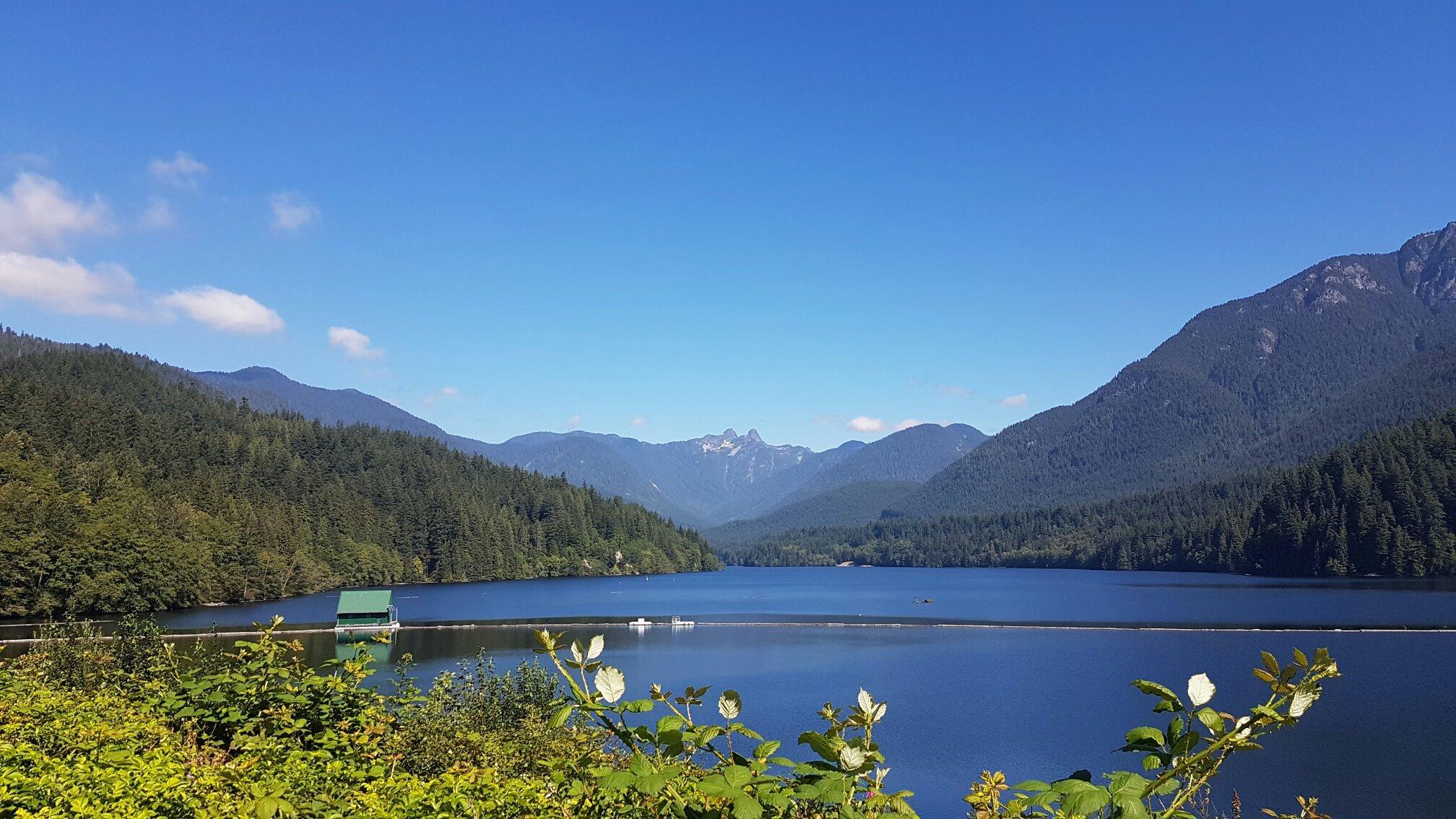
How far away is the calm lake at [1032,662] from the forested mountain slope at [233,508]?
6717mm

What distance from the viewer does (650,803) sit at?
311cm

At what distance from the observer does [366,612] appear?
192 ft

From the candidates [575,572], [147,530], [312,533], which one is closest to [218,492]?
[312,533]

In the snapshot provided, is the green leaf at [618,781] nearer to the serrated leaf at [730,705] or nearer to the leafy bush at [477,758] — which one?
the leafy bush at [477,758]

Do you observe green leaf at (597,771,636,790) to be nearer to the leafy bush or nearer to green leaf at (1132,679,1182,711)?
the leafy bush

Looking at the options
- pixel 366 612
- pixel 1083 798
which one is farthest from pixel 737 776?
pixel 366 612

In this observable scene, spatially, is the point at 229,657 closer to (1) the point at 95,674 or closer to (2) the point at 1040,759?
(1) the point at 95,674

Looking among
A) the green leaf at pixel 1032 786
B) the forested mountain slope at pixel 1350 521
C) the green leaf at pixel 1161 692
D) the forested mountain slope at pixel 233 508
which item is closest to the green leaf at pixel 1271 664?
the green leaf at pixel 1161 692

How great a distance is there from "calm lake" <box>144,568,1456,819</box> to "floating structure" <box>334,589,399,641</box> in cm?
150

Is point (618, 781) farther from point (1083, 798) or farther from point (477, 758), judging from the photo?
point (477, 758)

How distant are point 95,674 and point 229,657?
7.89 meters

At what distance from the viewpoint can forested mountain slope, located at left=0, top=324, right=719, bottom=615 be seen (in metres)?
61.8

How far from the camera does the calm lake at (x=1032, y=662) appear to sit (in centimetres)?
2589

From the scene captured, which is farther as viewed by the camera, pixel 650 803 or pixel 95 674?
pixel 95 674
